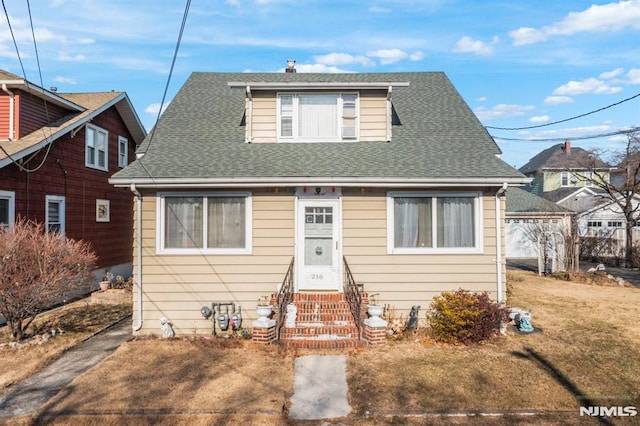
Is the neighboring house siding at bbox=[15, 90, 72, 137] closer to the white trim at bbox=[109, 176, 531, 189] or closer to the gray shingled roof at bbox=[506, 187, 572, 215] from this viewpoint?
the white trim at bbox=[109, 176, 531, 189]

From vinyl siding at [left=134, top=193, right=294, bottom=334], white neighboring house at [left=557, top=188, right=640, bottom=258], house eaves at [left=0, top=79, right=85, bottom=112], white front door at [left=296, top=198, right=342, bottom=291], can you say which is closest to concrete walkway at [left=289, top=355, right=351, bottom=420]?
white front door at [left=296, top=198, right=342, bottom=291]

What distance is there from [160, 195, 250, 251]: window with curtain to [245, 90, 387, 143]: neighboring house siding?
2.07 meters

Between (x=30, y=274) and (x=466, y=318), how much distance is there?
877 centimetres

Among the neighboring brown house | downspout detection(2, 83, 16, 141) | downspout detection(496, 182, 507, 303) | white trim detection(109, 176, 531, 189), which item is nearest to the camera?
white trim detection(109, 176, 531, 189)

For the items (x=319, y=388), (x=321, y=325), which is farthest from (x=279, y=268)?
(x=319, y=388)

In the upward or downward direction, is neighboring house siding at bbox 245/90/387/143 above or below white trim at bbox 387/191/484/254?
above

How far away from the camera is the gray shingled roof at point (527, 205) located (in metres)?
22.5

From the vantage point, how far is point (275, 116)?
1020cm

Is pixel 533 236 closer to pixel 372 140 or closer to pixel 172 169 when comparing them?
pixel 372 140

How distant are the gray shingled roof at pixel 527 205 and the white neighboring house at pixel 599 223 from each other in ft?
4.96

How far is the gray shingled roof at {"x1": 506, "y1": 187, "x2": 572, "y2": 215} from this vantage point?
22.5m

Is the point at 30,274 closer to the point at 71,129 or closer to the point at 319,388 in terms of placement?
the point at 319,388

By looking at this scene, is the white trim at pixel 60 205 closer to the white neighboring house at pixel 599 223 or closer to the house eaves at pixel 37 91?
the house eaves at pixel 37 91

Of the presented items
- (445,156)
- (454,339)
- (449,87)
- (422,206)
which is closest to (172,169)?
(422,206)
